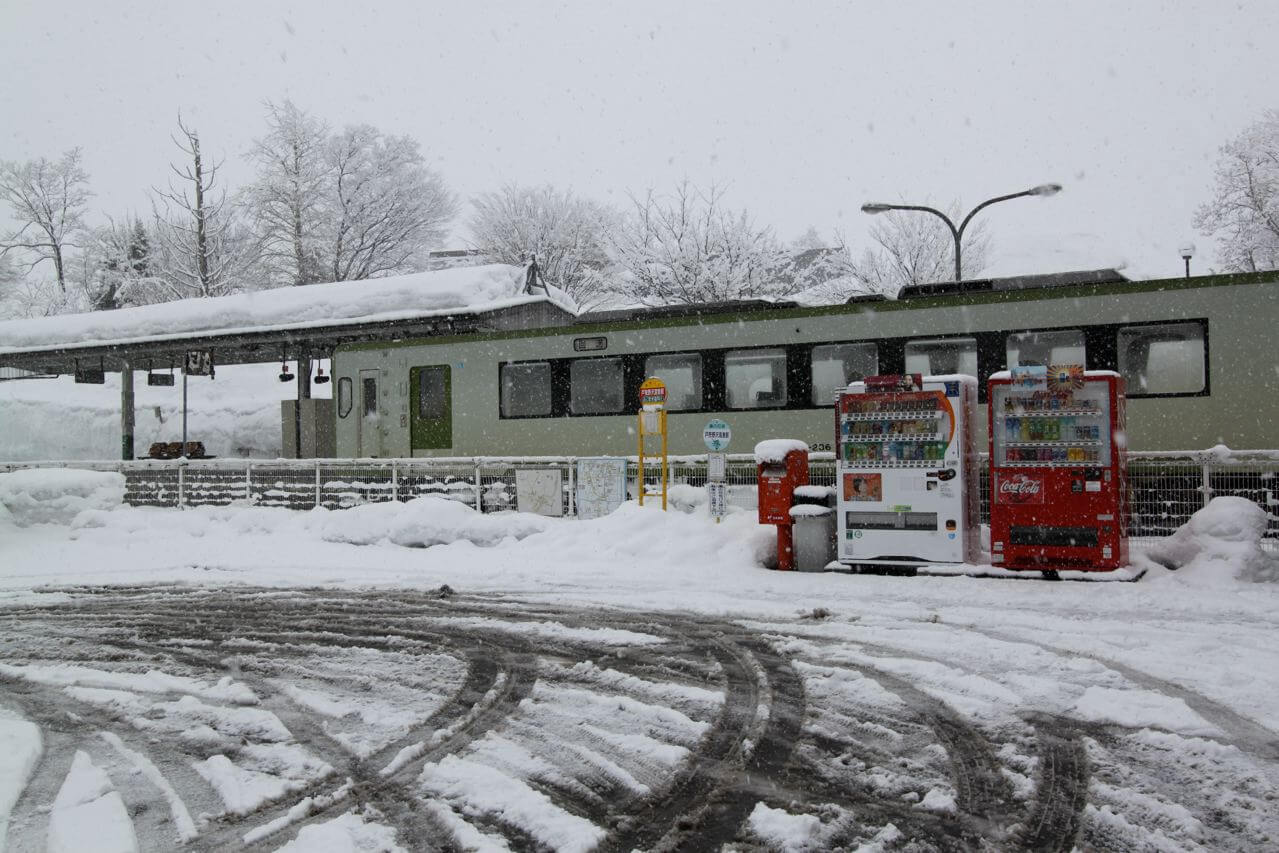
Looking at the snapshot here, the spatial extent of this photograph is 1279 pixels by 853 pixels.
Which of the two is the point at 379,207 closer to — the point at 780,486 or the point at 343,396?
the point at 343,396

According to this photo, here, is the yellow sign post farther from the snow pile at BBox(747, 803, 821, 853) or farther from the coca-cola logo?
the snow pile at BBox(747, 803, 821, 853)

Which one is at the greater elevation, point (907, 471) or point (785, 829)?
point (907, 471)

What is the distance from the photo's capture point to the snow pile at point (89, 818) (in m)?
3.62

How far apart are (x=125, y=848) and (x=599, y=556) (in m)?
8.80

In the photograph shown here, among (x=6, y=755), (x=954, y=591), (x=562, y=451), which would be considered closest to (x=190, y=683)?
(x=6, y=755)

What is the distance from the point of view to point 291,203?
1698 inches

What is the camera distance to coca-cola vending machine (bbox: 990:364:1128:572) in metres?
10.1

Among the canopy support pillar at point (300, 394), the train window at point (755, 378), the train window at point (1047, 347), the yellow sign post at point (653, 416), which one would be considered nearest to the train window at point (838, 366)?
the train window at point (755, 378)

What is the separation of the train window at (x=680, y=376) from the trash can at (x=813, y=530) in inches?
214

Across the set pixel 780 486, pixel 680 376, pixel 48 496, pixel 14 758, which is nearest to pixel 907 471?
pixel 780 486

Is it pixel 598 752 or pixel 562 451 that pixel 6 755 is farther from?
pixel 562 451

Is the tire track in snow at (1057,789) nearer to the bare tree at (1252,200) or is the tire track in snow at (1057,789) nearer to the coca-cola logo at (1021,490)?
the coca-cola logo at (1021,490)

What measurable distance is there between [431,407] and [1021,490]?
12.2m

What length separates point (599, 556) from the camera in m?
12.3
